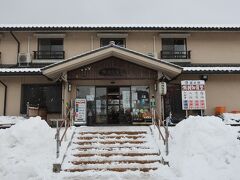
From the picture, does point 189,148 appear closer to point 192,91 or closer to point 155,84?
point 192,91

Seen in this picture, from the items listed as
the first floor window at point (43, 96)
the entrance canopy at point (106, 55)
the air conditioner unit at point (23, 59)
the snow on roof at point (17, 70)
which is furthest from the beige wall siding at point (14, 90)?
the entrance canopy at point (106, 55)

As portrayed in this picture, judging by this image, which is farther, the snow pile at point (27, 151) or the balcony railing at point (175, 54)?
the balcony railing at point (175, 54)

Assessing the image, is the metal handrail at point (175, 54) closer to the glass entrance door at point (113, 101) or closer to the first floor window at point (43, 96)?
the glass entrance door at point (113, 101)

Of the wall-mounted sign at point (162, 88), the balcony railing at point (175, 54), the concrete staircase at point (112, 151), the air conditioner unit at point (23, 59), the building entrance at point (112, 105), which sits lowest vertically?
the concrete staircase at point (112, 151)

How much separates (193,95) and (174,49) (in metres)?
5.62

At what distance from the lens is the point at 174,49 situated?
1755 cm

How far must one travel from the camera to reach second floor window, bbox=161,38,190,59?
1720 cm

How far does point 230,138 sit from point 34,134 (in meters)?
6.30

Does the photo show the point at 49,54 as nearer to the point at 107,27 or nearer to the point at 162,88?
the point at 107,27

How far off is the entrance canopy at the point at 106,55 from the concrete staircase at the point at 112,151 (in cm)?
352

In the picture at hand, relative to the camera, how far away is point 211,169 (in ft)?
25.8

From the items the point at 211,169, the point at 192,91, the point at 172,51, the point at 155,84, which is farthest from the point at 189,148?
the point at 172,51

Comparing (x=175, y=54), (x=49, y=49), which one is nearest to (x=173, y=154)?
(x=175, y=54)

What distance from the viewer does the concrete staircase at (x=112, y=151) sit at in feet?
29.2
